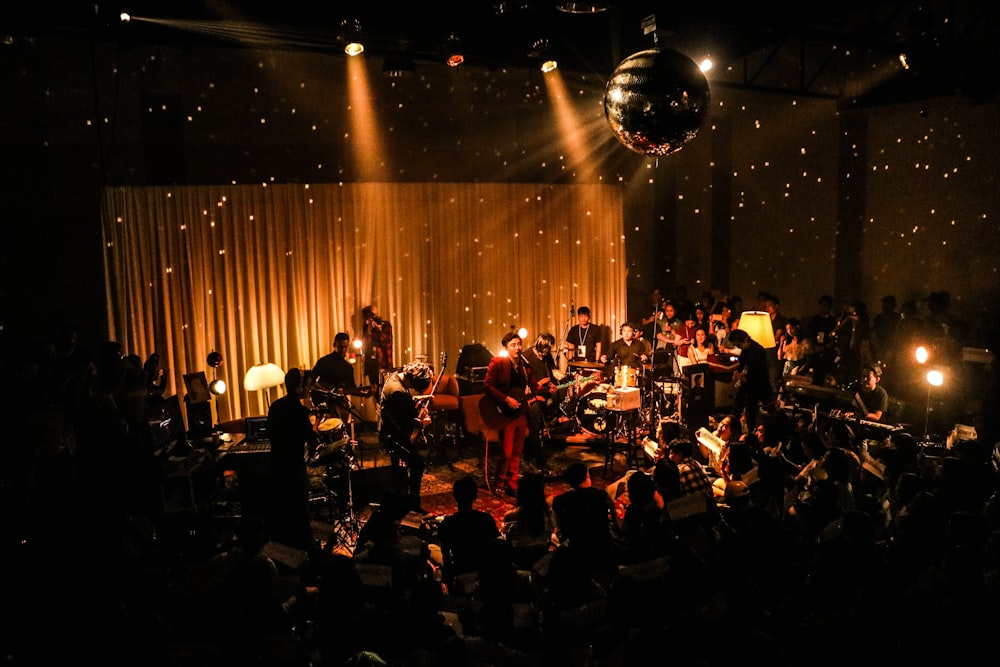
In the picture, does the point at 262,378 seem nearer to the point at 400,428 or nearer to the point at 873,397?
the point at 400,428

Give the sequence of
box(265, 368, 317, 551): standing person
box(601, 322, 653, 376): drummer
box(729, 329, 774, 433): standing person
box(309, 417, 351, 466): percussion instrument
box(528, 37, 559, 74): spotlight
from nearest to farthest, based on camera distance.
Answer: box(265, 368, 317, 551): standing person → box(309, 417, 351, 466): percussion instrument → box(528, 37, 559, 74): spotlight → box(729, 329, 774, 433): standing person → box(601, 322, 653, 376): drummer

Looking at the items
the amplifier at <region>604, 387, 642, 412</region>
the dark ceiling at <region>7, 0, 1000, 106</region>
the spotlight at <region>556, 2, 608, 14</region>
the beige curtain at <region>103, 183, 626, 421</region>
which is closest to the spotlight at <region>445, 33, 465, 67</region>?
the dark ceiling at <region>7, 0, 1000, 106</region>

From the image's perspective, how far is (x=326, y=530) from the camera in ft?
15.1

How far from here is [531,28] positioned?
337 inches

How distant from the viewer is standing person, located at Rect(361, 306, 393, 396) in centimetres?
1094

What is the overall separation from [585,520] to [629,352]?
5.90 m

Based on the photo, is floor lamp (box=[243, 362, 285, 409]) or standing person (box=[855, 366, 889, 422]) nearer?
standing person (box=[855, 366, 889, 422])

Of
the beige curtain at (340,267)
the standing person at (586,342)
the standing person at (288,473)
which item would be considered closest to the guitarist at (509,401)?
the standing person at (288,473)

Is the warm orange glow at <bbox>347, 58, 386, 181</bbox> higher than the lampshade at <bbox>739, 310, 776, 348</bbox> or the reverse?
higher

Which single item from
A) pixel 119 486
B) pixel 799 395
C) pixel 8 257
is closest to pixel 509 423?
pixel 799 395

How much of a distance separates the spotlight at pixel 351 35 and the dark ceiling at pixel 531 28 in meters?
0.06

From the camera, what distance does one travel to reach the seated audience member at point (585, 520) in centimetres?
Result: 407

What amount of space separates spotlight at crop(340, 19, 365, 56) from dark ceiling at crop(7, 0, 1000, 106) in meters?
0.06

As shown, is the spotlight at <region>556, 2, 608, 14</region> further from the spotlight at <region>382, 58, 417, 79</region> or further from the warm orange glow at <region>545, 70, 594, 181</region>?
the warm orange glow at <region>545, 70, 594, 181</region>
